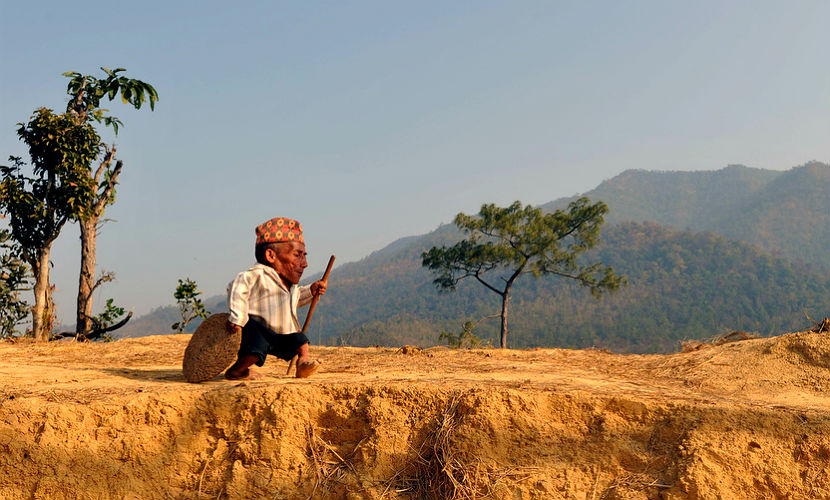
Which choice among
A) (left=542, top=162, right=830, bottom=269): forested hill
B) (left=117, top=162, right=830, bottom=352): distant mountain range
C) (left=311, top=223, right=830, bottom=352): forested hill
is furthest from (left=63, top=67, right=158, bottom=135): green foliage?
(left=542, top=162, right=830, bottom=269): forested hill

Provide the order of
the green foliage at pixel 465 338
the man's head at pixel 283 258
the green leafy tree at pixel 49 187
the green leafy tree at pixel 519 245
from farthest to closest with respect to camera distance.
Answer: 1. the green leafy tree at pixel 519 245
2. the green foliage at pixel 465 338
3. the green leafy tree at pixel 49 187
4. the man's head at pixel 283 258

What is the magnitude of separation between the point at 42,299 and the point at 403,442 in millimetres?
8624

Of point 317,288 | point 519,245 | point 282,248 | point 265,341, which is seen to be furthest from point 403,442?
point 519,245

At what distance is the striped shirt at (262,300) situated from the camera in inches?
202

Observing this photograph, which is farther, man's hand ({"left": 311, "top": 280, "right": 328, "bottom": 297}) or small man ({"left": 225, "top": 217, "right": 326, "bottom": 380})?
man's hand ({"left": 311, "top": 280, "right": 328, "bottom": 297})

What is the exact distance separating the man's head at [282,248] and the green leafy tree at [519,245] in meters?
14.5

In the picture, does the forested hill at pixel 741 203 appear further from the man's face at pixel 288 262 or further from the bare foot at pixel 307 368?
the bare foot at pixel 307 368

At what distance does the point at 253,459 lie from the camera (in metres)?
4.34

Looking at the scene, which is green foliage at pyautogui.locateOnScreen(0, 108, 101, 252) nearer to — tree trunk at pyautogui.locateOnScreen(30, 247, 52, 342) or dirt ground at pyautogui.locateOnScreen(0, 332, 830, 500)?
tree trunk at pyautogui.locateOnScreen(30, 247, 52, 342)

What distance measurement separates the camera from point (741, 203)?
14412 centimetres

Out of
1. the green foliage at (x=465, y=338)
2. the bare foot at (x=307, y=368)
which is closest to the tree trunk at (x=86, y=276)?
the bare foot at (x=307, y=368)

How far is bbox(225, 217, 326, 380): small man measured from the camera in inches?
203

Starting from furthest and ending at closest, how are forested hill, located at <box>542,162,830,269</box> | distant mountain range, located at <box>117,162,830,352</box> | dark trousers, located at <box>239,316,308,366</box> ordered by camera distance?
forested hill, located at <box>542,162,830,269</box>, distant mountain range, located at <box>117,162,830,352</box>, dark trousers, located at <box>239,316,308,366</box>

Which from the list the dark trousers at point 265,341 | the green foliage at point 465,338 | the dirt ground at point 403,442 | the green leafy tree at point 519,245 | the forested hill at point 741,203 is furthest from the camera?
the forested hill at point 741,203
